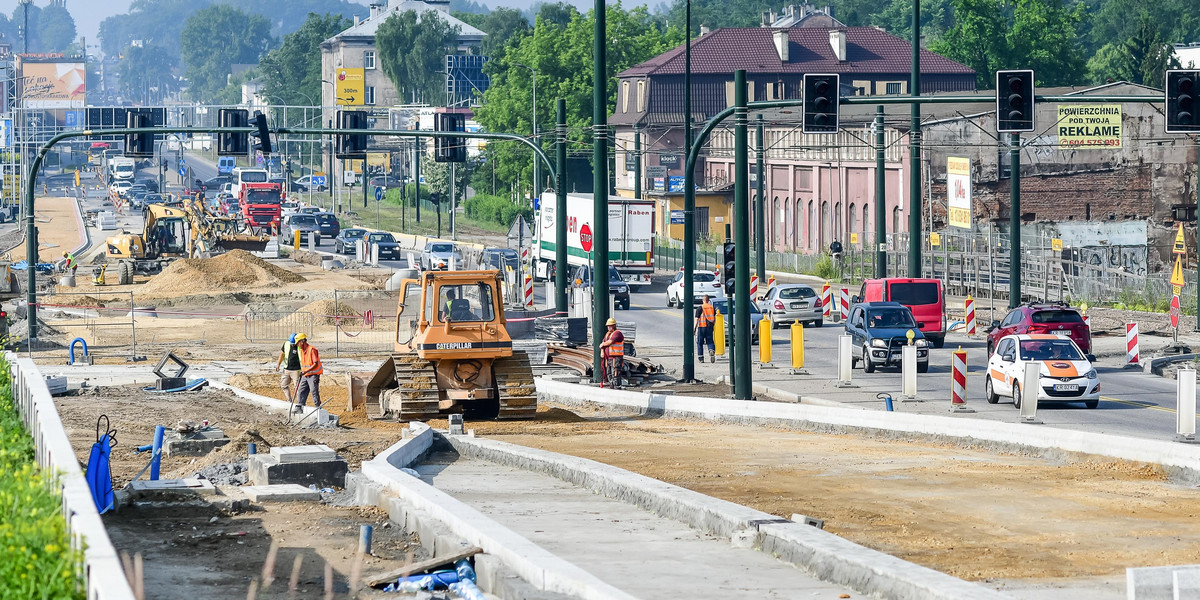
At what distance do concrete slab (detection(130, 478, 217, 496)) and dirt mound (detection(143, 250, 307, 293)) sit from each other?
44086mm

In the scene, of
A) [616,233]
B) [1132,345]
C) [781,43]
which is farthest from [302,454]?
[781,43]

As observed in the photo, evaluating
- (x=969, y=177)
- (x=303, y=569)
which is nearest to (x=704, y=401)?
(x=303, y=569)

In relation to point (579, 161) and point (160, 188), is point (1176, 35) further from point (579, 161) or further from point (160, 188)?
point (160, 188)

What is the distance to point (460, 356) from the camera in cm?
2541

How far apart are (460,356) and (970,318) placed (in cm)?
2262

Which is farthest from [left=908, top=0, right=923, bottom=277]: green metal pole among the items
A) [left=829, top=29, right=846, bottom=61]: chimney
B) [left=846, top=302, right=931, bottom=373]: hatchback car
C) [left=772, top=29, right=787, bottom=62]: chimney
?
[left=829, top=29, right=846, bottom=61]: chimney

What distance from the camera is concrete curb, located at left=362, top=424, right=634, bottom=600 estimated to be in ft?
35.7

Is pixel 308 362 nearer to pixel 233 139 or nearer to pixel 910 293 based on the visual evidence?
pixel 910 293

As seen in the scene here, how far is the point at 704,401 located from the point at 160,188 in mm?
145093

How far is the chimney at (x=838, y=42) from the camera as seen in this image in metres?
106

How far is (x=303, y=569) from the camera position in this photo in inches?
518

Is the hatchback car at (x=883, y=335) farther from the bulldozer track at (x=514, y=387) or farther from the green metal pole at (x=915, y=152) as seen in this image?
the bulldozer track at (x=514, y=387)

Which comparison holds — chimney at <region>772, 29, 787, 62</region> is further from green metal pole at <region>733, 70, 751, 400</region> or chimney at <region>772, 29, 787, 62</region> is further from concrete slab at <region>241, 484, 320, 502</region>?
concrete slab at <region>241, 484, 320, 502</region>

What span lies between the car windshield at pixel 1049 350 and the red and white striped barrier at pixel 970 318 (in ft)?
47.7
